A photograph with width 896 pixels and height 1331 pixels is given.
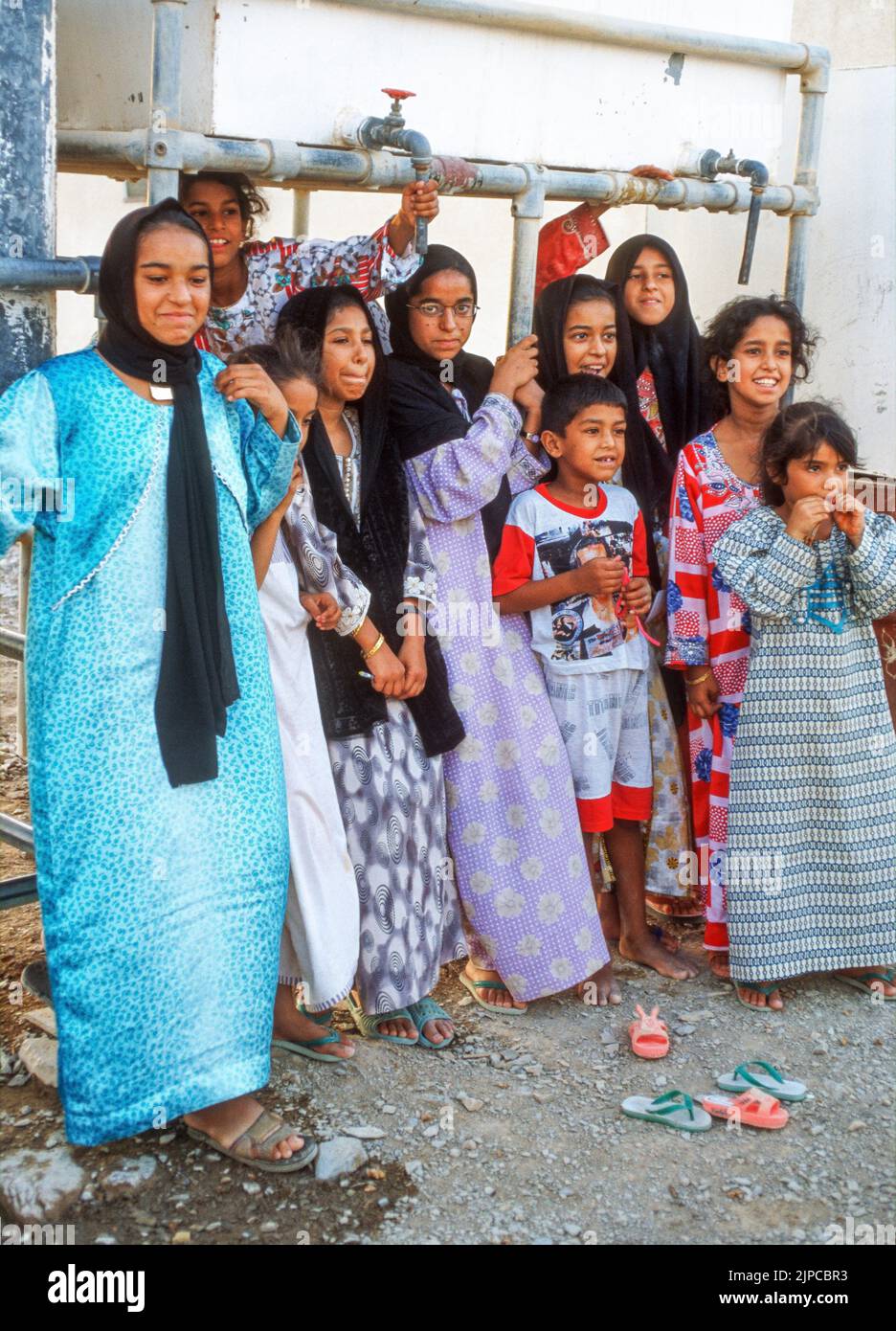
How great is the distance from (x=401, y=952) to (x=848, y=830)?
114cm

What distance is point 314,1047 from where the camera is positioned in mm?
3127

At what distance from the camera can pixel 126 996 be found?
2.59 m

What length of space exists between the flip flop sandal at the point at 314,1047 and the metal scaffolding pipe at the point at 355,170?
1.91m

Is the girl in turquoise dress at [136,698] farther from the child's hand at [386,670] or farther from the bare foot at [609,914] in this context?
the bare foot at [609,914]

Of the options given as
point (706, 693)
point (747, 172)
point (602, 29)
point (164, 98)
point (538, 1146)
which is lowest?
point (538, 1146)

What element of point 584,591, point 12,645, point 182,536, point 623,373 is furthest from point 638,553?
point 12,645

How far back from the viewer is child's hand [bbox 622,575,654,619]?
3531 millimetres

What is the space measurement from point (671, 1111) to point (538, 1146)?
32 cm

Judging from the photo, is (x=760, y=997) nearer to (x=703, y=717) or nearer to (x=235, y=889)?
(x=703, y=717)

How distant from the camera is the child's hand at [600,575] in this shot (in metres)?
3.38

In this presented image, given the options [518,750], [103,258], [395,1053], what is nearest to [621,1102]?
[395,1053]

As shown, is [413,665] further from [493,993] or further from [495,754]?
[493,993]

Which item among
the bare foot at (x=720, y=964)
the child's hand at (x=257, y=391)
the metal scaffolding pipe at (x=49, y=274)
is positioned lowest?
the bare foot at (x=720, y=964)

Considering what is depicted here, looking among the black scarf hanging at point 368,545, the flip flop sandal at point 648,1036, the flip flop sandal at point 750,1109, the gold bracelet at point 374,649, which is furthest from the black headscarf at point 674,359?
the flip flop sandal at point 750,1109
